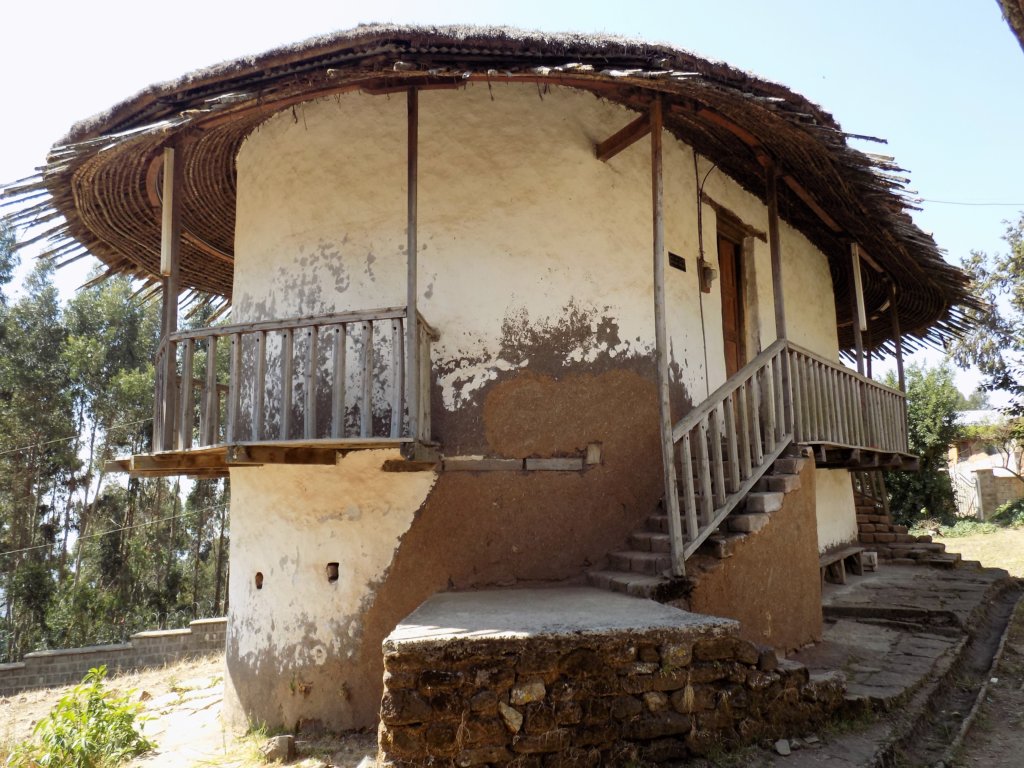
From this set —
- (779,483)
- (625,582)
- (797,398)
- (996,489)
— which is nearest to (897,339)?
(797,398)

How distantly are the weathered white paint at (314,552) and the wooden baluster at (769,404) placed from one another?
2.60m

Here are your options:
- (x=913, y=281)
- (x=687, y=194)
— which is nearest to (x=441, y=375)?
(x=687, y=194)

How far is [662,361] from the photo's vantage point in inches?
191

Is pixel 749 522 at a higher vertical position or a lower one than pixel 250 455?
lower

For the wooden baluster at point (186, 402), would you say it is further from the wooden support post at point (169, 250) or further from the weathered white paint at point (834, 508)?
the weathered white paint at point (834, 508)

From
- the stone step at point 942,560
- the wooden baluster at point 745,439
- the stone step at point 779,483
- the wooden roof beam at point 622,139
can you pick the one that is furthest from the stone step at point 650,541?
the stone step at point 942,560

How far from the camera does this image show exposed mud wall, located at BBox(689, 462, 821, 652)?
480 centimetres

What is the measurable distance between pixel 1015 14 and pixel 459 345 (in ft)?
13.3

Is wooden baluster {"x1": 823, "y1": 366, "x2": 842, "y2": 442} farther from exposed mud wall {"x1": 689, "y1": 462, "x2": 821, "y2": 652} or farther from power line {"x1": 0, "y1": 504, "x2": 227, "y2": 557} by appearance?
power line {"x1": 0, "y1": 504, "x2": 227, "y2": 557}

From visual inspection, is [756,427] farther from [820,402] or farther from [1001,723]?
[1001,723]

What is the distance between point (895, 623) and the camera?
6578 mm

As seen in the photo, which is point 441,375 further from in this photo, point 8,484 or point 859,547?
point 8,484

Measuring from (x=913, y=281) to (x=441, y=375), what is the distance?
6977 millimetres

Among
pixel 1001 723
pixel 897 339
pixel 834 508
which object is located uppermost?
pixel 897 339
